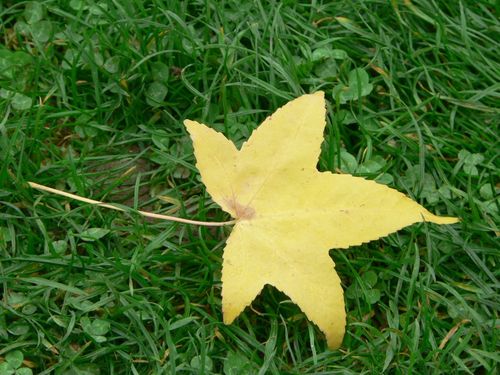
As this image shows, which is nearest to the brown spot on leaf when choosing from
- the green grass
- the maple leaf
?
the maple leaf

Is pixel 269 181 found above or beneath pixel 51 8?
beneath

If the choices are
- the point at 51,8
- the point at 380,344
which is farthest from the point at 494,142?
the point at 51,8

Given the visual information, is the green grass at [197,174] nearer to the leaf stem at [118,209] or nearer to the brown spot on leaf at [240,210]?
the leaf stem at [118,209]

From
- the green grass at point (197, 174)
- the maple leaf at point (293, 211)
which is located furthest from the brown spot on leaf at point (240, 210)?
the green grass at point (197, 174)

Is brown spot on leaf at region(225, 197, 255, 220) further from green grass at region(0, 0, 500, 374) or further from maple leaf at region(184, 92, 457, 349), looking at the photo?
green grass at region(0, 0, 500, 374)

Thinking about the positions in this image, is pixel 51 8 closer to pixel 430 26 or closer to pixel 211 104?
pixel 211 104

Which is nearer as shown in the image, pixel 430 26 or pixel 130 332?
pixel 130 332

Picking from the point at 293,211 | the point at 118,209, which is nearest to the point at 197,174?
the point at 118,209
